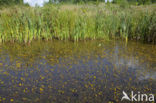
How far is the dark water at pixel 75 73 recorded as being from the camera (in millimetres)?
3270

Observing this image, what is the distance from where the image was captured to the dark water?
3.27 metres

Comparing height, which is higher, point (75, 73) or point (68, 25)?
point (68, 25)

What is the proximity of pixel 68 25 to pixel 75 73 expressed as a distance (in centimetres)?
399

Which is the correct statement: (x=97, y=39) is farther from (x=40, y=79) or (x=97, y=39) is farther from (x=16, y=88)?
(x=16, y=88)

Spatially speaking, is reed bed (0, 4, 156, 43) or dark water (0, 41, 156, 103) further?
reed bed (0, 4, 156, 43)

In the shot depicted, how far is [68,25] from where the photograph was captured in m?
Result: 7.71

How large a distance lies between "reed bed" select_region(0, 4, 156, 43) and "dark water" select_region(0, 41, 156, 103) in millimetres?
925

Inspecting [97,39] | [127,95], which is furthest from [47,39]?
[127,95]

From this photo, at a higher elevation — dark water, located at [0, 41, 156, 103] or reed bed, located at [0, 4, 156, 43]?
reed bed, located at [0, 4, 156, 43]

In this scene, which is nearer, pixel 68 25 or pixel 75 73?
pixel 75 73

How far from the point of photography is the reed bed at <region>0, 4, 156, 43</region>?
7.36 m

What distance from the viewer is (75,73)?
427 centimetres

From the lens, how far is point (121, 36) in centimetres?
829

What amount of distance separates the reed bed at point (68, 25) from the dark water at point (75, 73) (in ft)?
3.04
